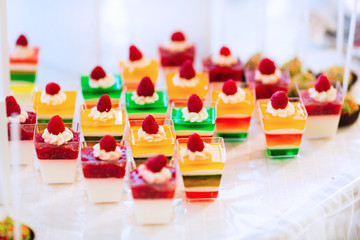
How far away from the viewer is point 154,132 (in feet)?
10.5

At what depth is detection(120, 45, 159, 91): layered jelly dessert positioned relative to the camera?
421cm

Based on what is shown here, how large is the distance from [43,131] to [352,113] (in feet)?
6.52

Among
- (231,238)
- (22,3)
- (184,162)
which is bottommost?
(231,238)

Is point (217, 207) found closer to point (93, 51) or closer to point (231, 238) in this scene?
point (231, 238)

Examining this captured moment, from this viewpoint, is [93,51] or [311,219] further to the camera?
[93,51]

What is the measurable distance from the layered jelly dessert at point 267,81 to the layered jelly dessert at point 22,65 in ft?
5.12

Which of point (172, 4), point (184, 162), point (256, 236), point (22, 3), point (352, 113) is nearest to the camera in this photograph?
point (256, 236)

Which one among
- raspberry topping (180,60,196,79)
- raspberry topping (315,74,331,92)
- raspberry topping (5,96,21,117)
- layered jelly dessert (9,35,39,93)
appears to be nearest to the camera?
raspberry topping (5,96,21,117)

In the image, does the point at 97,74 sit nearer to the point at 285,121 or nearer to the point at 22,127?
the point at 22,127

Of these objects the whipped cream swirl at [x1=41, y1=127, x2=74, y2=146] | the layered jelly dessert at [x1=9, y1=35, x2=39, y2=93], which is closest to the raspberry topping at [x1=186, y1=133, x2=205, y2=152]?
the whipped cream swirl at [x1=41, y1=127, x2=74, y2=146]

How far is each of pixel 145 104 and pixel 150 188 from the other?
97 centimetres

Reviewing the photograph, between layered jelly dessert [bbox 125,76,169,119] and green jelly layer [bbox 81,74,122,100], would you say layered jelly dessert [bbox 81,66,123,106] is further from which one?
layered jelly dessert [bbox 125,76,169,119]

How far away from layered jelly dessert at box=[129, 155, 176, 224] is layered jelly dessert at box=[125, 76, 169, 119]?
0.80 meters

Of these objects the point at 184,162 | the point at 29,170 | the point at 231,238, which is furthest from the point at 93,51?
the point at 231,238
